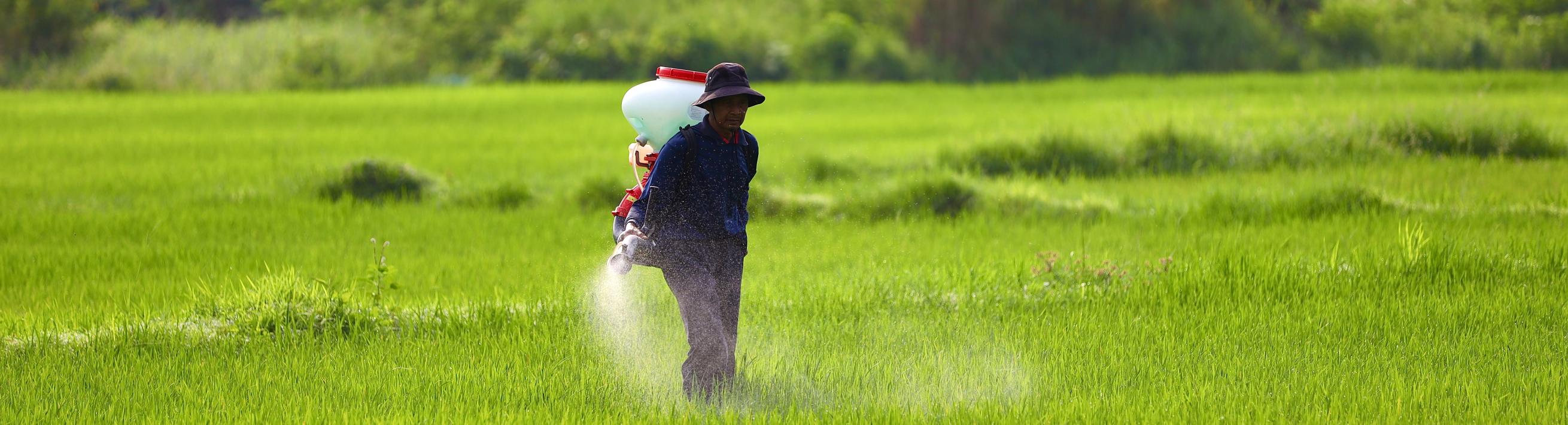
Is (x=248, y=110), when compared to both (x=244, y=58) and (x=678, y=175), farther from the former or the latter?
(x=678, y=175)

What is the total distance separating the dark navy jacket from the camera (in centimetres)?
404

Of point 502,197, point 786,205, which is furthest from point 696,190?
point 502,197

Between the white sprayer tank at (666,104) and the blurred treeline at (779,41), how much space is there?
17193 mm

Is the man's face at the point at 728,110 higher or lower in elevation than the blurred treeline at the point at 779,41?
higher

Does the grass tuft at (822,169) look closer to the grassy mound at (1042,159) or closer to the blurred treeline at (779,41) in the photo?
the grassy mound at (1042,159)

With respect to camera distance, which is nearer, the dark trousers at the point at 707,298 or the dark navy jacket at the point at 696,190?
the dark navy jacket at the point at 696,190

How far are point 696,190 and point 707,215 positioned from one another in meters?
0.08

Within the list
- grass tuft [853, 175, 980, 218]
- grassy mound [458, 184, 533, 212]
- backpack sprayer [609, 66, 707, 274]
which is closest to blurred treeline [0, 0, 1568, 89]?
grassy mound [458, 184, 533, 212]

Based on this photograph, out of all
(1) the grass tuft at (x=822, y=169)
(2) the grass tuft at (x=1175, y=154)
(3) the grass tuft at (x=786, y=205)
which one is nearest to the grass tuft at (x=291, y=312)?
(3) the grass tuft at (x=786, y=205)

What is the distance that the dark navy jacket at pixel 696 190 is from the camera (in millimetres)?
4035

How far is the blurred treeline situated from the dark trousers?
17079 mm

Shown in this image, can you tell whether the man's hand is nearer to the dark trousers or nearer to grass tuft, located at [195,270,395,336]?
the dark trousers

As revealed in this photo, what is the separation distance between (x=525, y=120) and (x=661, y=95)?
1194cm

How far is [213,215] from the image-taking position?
29.6ft
